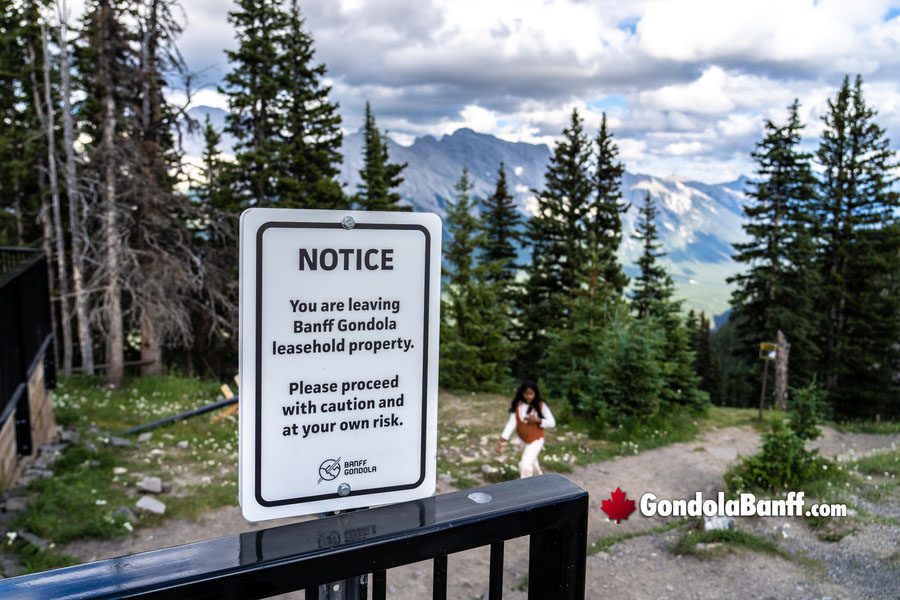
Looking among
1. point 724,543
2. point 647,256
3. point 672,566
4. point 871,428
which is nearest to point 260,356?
point 672,566

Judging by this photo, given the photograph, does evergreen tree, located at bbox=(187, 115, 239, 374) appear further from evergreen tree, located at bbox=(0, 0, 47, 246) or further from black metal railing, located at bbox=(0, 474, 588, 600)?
black metal railing, located at bbox=(0, 474, 588, 600)

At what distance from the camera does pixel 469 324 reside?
18.4 metres

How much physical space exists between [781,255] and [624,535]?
31.1m

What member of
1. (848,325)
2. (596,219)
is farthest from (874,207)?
(596,219)

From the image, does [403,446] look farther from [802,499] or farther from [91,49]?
[91,49]

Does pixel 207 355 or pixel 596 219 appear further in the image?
pixel 596 219

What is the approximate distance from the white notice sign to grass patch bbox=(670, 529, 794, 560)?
5795 millimetres

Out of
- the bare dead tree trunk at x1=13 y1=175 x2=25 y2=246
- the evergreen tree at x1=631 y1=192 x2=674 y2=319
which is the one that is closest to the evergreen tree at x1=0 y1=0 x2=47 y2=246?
the bare dead tree trunk at x1=13 y1=175 x2=25 y2=246

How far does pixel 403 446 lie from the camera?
151cm

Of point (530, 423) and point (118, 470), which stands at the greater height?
point (530, 423)

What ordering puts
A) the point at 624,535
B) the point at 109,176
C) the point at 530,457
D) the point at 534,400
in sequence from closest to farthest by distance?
the point at 624,535 < the point at 530,457 < the point at 534,400 < the point at 109,176

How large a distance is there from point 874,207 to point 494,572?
40.3 meters

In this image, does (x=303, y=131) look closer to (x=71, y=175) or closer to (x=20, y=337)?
(x=71, y=175)

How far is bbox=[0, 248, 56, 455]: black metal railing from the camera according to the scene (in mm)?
7051
